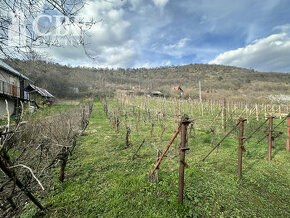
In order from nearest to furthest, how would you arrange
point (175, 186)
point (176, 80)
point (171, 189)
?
1. point (171, 189)
2. point (175, 186)
3. point (176, 80)

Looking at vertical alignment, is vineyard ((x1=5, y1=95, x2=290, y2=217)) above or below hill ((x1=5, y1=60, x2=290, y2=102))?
below

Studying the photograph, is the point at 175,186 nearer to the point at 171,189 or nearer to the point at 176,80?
the point at 171,189

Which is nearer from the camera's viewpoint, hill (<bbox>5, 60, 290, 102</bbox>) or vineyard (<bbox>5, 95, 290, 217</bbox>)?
vineyard (<bbox>5, 95, 290, 217</bbox>)

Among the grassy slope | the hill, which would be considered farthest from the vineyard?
the hill

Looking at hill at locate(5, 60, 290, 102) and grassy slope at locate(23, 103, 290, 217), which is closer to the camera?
grassy slope at locate(23, 103, 290, 217)

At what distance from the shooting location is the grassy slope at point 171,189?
2.65 m

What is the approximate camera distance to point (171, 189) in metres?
3.21

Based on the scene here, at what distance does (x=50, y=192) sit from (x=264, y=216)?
456 centimetres

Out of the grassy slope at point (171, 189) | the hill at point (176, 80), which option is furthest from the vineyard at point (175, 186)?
the hill at point (176, 80)

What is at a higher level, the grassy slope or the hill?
the hill

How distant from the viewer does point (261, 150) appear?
5504 mm

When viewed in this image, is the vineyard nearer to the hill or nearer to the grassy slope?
the grassy slope

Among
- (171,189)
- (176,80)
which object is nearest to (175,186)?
(171,189)

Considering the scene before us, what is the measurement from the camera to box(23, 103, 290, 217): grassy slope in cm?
265
